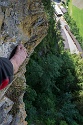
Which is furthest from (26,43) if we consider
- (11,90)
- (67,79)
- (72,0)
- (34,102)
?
(72,0)

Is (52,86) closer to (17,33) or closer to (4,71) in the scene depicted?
(17,33)

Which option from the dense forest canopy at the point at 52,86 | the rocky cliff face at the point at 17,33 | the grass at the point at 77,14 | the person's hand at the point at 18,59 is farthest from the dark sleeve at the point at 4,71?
the grass at the point at 77,14

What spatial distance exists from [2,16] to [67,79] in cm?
1802

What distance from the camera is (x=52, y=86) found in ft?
88.3

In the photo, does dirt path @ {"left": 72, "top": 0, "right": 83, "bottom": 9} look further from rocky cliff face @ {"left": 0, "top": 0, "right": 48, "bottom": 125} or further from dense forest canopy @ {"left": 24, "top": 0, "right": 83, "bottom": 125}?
rocky cliff face @ {"left": 0, "top": 0, "right": 48, "bottom": 125}

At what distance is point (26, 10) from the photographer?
38.3ft

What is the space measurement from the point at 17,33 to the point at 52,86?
16.4 metres

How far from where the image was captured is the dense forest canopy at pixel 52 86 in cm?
2264

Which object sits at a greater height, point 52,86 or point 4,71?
point 4,71

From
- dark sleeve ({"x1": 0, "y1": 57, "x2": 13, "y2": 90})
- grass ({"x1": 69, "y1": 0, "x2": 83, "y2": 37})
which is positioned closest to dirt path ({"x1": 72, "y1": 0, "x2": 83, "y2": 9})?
grass ({"x1": 69, "y1": 0, "x2": 83, "y2": 37})

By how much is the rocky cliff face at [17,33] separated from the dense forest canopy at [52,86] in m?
6.63

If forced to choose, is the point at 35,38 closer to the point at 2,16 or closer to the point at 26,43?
the point at 26,43

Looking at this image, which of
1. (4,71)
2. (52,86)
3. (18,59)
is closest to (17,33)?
(18,59)

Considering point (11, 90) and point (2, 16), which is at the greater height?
point (2, 16)
